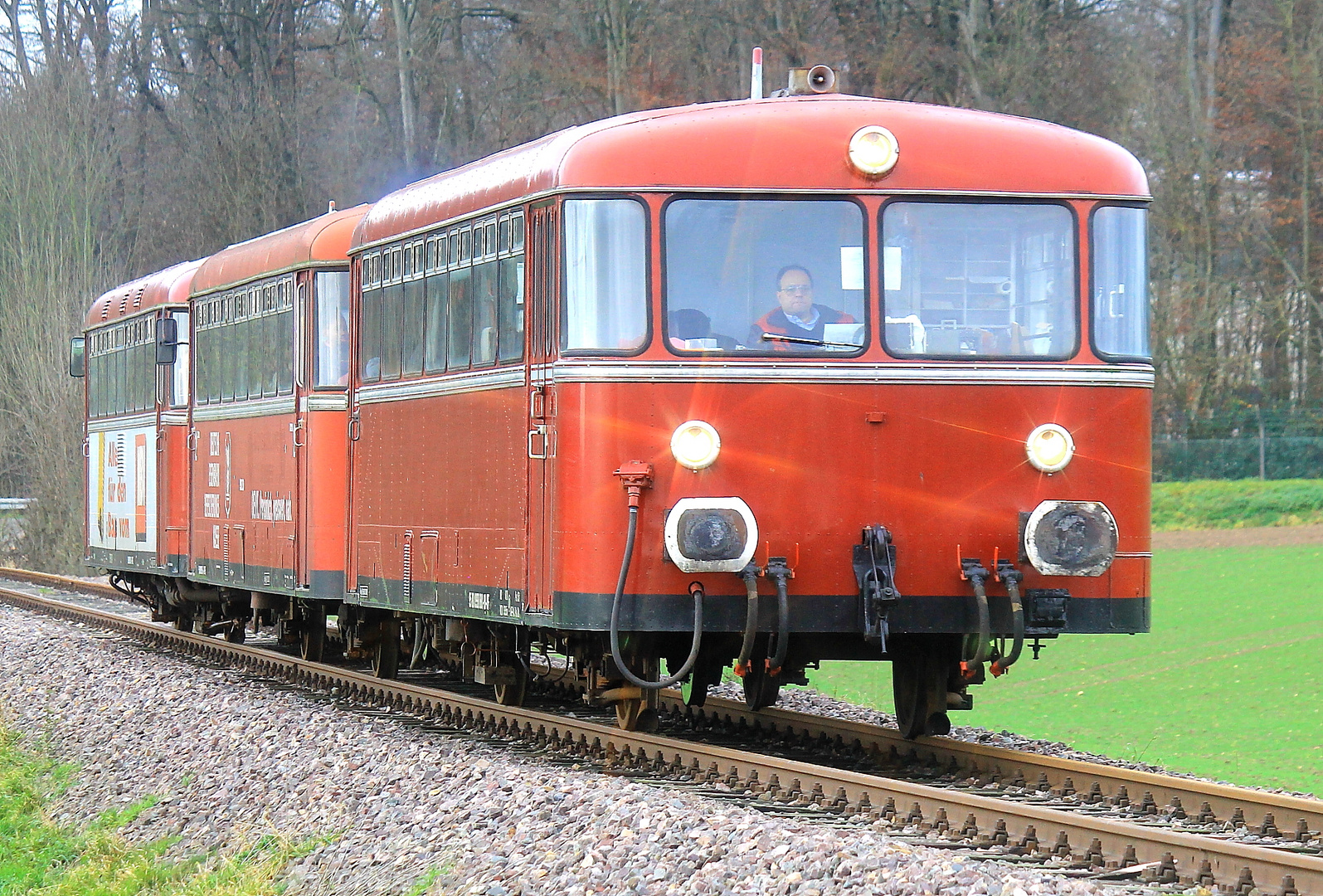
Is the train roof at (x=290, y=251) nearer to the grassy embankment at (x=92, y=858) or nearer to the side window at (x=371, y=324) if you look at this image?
the side window at (x=371, y=324)

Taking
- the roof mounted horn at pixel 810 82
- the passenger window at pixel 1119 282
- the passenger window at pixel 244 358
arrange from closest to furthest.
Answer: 1. the passenger window at pixel 1119 282
2. the roof mounted horn at pixel 810 82
3. the passenger window at pixel 244 358

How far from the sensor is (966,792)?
9.14 metres

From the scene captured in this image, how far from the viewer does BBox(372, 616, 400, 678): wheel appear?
46.6ft

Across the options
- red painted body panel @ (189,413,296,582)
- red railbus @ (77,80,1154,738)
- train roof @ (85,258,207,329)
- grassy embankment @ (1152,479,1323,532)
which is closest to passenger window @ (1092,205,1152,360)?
red railbus @ (77,80,1154,738)

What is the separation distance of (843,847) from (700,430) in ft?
8.80

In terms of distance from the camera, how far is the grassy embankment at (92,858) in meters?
9.38

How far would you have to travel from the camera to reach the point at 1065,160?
9711 mm

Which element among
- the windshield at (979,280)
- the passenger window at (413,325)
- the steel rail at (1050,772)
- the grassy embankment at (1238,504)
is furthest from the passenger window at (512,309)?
the grassy embankment at (1238,504)

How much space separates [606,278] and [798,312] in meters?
0.93

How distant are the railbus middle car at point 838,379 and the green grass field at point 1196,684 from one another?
4082mm

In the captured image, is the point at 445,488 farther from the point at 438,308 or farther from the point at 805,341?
the point at 805,341

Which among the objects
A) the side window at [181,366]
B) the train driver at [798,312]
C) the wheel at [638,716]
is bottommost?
the wheel at [638,716]

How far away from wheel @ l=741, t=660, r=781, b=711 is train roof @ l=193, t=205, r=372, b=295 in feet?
14.8

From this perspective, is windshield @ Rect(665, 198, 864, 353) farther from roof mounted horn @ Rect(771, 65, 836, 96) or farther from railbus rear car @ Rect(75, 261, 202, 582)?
railbus rear car @ Rect(75, 261, 202, 582)
